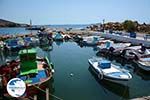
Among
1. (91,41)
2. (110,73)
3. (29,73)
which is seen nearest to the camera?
(29,73)

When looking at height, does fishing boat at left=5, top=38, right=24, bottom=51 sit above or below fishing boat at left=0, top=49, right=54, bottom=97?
below

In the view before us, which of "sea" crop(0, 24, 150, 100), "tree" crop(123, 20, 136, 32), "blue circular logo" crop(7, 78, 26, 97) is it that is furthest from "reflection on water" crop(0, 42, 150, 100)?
"tree" crop(123, 20, 136, 32)

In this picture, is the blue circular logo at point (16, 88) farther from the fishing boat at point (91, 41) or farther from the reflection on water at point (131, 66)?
the fishing boat at point (91, 41)

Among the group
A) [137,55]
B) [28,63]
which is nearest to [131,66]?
[137,55]

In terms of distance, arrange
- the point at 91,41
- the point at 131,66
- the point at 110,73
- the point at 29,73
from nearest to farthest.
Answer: the point at 29,73
the point at 110,73
the point at 131,66
the point at 91,41

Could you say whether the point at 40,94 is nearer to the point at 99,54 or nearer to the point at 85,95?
the point at 85,95

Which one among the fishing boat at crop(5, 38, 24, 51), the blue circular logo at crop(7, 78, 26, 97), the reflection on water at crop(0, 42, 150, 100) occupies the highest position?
the blue circular logo at crop(7, 78, 26, 97)

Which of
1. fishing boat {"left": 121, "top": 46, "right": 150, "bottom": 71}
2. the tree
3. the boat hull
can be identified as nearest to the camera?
the boat hull

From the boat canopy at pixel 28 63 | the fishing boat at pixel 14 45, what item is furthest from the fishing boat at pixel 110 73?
the fishing boat at pixel 14 45

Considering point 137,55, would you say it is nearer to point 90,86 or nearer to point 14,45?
point 90,86

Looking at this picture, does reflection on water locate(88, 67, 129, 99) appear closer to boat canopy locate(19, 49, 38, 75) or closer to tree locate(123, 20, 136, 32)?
boat canopy locate(19, 49, 38, 75)

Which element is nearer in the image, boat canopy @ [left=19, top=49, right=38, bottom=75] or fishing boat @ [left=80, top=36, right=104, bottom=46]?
boat canopy @ [left=19, top=49, right=38, bottom=75]

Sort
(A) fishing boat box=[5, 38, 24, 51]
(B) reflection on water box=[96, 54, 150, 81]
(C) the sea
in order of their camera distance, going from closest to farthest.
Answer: (C) the sea < (B) reflection on water box=[96, 54, 150, 81] < (A) fishing boat box=[5, 38, 24, 51]

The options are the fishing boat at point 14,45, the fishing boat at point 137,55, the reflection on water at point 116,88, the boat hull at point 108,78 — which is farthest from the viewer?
the fishing boat at point 14,45
